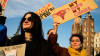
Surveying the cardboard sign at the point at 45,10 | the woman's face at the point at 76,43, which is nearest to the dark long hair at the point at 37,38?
the woman's face at the point at 76,43

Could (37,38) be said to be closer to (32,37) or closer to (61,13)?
(32,37)

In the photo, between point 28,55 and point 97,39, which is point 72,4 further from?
point 97,39

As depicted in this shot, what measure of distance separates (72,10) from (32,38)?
211 centimetres

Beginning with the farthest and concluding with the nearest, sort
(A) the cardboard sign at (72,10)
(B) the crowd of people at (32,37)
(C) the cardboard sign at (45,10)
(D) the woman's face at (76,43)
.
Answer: (C) the cardboard sign at (45,10), (A) the cardboard sign at (72,10), (D) the woman's face at (76,43), (B) the crowd of people at (32,37)

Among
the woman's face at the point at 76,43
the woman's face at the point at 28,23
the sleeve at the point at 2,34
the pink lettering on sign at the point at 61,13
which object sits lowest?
the woman's face at the point at 76,43

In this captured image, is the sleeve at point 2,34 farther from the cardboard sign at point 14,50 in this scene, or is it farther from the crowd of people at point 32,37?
the cardboard sign at point 14,50

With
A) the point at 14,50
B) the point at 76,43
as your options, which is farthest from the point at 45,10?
the point at 14,50

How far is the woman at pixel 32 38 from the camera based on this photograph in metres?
1.51

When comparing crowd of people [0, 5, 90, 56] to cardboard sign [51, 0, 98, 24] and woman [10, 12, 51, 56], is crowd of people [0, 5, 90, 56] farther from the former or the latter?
cardboard sign [51, 0, 98, 24]

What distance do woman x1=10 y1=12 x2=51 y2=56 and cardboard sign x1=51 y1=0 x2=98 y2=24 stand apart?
61.2 inches

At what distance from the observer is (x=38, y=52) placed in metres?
1.50

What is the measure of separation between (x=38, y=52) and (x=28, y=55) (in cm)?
16

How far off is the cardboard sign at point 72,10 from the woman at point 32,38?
5.10 feet

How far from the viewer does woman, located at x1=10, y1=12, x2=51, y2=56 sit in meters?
1.51
